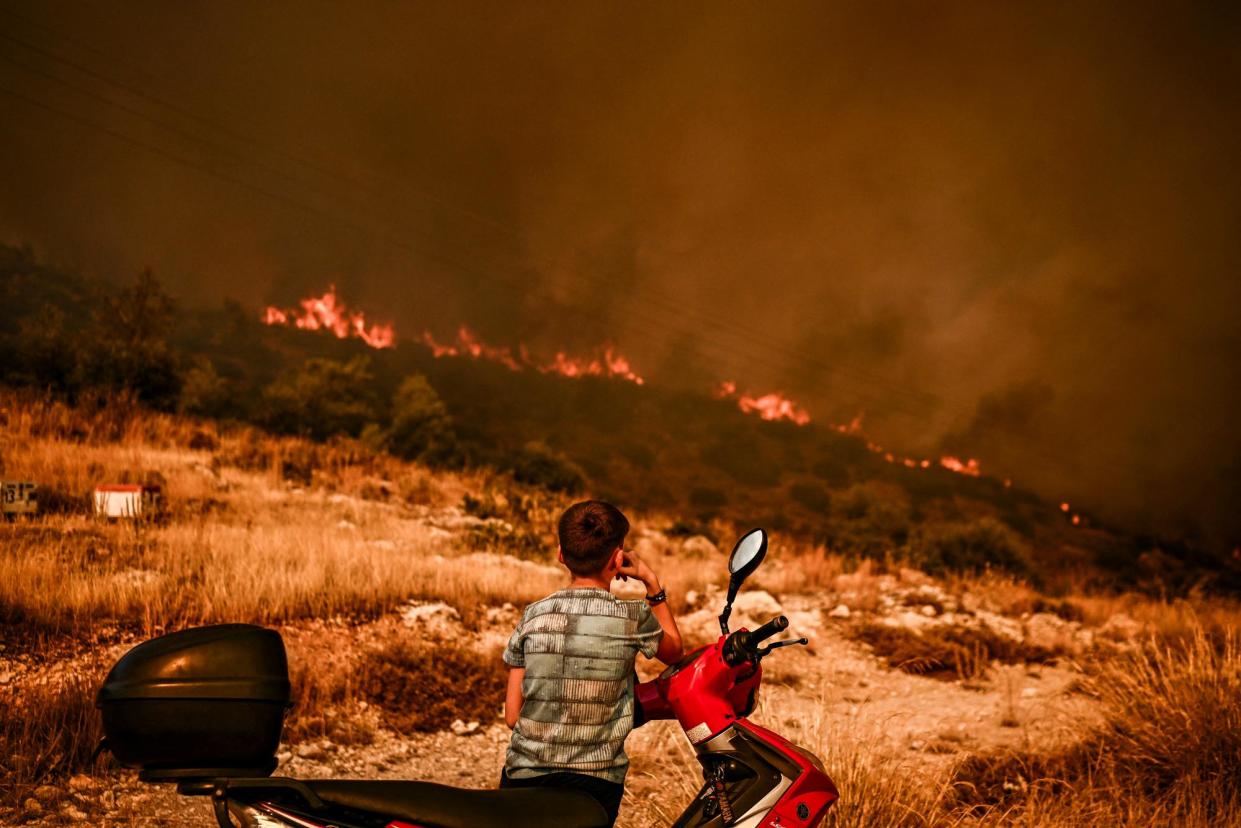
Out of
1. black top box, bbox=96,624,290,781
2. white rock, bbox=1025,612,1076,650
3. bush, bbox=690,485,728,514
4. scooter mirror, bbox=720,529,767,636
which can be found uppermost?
scooter mirror, bbox=720,529,767,636

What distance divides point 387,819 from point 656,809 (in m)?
3.02

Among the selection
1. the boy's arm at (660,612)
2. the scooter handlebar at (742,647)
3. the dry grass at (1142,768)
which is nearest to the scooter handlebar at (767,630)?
the scooter handlebar at (742,647)

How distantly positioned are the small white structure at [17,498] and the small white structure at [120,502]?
70 centimetres

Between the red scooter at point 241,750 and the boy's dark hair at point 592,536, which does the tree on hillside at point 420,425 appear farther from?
the red scooter at point 241,750

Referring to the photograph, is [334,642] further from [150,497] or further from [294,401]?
[294,401]

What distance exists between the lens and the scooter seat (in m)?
1.72

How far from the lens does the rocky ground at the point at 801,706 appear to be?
14.1 ft

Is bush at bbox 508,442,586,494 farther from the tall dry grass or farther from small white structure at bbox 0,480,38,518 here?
small white structure at bbox 0,480,38,518

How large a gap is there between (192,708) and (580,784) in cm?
115

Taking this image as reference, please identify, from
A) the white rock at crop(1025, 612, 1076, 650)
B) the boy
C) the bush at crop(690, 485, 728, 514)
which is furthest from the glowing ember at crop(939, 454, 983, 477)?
the boy

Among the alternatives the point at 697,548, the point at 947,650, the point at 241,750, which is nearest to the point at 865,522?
the point at 697,548

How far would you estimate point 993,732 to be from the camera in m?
6.73

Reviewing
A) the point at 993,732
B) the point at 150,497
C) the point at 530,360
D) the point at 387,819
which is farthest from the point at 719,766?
the point at 530,360

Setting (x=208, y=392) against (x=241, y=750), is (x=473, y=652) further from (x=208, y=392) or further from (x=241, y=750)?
(x=208, y=392)
